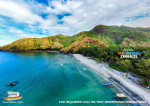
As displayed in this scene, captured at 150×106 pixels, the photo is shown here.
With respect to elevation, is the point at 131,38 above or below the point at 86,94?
above

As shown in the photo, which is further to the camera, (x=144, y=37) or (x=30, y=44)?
(x=30, y=44)

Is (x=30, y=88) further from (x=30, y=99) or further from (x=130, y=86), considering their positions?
(x=130, y=86)

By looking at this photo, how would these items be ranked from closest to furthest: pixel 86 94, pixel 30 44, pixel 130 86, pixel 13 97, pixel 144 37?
pixel 13 97, pixel 86 94, pixel 130 86, pixel 144 37, pixel 30 44

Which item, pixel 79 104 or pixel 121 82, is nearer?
pixel 79 104

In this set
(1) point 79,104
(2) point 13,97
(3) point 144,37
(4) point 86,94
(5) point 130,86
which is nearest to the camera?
(1) point 79,104

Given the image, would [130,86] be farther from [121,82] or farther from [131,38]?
[131,38]

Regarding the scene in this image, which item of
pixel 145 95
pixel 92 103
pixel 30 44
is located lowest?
pixel 92 103

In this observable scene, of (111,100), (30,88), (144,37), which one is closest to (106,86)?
(111,100)

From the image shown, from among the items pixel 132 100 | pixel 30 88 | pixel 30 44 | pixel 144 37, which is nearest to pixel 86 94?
pixel 132 100

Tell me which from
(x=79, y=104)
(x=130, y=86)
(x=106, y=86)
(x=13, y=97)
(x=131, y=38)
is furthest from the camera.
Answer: (x=131, y=38)
